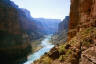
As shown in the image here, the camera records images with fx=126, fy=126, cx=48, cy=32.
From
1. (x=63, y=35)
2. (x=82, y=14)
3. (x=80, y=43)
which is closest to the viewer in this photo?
(x=80, y=43)

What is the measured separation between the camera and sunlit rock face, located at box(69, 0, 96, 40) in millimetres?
11681

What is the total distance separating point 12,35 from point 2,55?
36.2 feet

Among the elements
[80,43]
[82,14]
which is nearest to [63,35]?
[82,14]

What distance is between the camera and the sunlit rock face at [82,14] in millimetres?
11681

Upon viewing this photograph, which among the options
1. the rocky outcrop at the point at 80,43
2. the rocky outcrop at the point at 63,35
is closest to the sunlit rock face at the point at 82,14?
the rocky outcrop at the point at 80,43

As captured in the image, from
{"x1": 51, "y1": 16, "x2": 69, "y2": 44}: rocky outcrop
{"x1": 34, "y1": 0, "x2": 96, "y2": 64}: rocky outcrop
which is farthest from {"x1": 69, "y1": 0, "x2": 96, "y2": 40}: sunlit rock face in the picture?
{"x1": 51, "y1": 16, "x2": 69, "y2": 44}: rocky outcrop

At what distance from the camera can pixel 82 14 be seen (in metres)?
14.1

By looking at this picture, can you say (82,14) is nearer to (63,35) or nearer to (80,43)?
(80,43)

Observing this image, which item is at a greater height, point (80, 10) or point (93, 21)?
point (80, 10)

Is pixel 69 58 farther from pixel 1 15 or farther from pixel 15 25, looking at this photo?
pixel 15 25

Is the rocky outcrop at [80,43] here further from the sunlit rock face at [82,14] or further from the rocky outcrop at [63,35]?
the rocky outcrop at [63,35]

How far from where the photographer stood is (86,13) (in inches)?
524

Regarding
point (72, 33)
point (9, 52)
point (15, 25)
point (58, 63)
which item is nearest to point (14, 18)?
point (15, 25)

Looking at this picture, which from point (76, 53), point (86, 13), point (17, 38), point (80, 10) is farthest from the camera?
point (17, 38)
